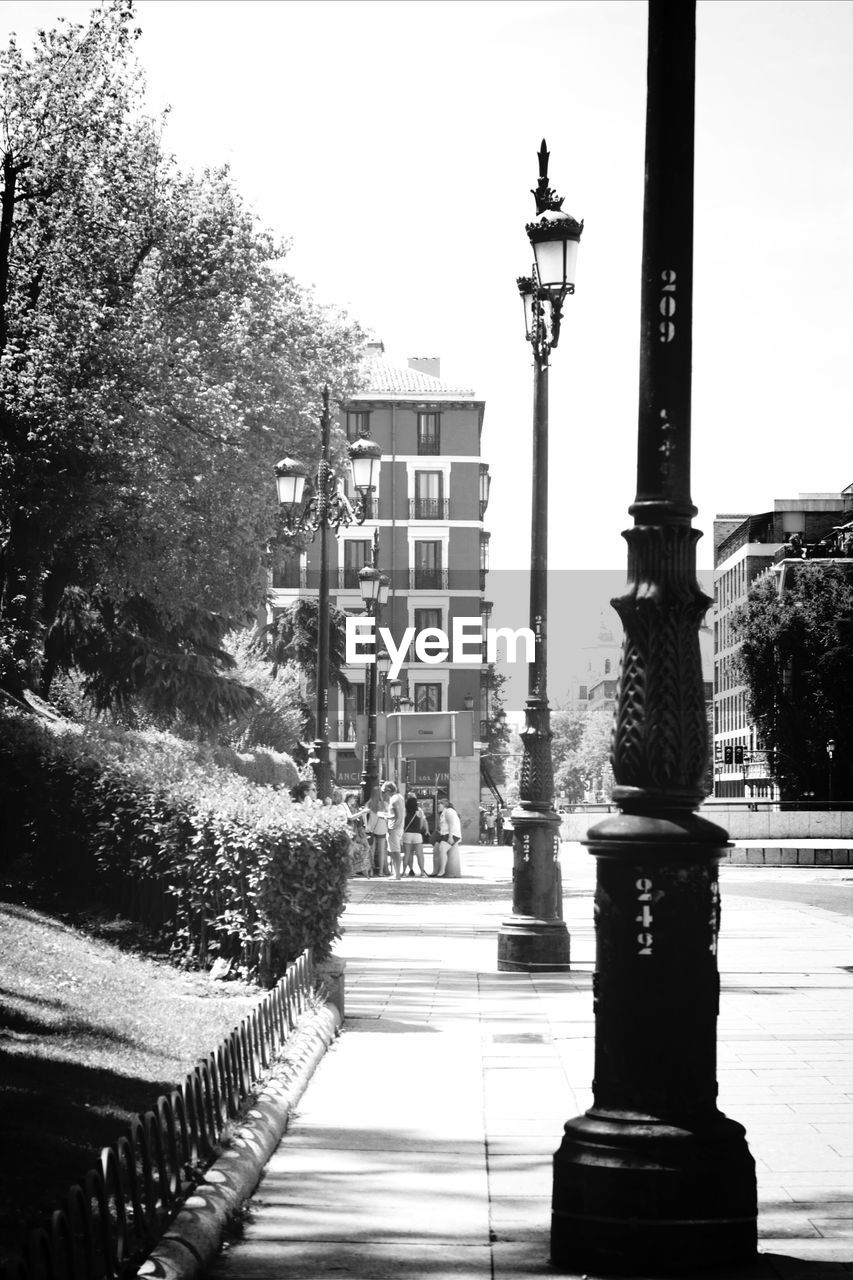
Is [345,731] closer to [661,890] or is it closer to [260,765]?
[260,765]

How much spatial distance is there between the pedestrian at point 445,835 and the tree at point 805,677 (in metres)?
37.3

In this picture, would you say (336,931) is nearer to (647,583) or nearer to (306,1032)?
(306,1032)

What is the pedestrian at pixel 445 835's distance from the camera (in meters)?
36.4

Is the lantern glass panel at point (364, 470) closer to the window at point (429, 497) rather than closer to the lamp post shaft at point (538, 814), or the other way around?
the lamp post shaft at point (538, 814)

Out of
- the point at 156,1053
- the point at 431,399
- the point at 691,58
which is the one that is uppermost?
the point at 431,399

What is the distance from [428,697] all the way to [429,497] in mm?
10166

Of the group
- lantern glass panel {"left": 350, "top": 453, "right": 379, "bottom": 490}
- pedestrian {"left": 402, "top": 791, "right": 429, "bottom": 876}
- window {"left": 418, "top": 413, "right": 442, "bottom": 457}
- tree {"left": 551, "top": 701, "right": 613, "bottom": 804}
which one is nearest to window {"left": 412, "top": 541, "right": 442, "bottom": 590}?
window {"left": 418, "top": 413, "right": 442, "bottom": 457}

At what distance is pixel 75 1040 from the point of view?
9.20 meters

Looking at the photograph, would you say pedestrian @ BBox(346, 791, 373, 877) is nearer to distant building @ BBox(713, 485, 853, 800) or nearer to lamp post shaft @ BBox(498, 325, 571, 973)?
lamp post shaft @ BBox(498, 325, 571, 973)

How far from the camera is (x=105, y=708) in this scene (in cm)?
3269

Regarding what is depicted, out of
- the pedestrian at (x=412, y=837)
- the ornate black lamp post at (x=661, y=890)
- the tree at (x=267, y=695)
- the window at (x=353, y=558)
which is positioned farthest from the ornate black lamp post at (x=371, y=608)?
the window at (x=353, y=558)

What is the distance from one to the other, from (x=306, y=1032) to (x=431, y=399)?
76.2m

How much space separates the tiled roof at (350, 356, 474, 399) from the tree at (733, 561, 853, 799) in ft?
63.5

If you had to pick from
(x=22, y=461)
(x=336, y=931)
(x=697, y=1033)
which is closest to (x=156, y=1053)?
(x=336, y=931)
